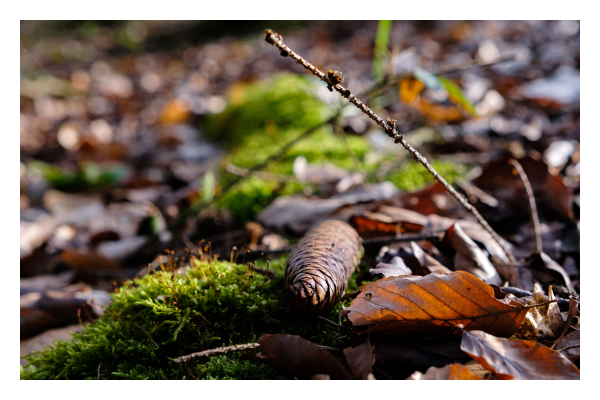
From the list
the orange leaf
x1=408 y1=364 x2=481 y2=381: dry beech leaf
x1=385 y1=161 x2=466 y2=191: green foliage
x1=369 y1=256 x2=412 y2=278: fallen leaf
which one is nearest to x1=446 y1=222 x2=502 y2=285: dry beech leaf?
x1=369 y1=256 x2=412 y2=278: fallen leaf

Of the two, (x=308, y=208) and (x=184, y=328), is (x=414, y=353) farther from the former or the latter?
(x=308, y=208)

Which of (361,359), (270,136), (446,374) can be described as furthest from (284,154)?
(446,374)

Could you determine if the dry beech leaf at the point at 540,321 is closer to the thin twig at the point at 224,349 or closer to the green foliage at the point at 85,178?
the thin twig at the point at 224,349

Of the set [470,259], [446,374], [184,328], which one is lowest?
[446,374]

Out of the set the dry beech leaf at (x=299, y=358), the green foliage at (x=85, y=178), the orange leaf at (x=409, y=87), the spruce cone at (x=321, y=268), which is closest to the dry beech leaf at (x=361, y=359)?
the dry beech leaf at (x=299, y=358)

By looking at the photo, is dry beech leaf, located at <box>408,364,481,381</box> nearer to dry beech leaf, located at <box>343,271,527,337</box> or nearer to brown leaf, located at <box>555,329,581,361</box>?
dry beech leaf, located at <box>343,271,527,337</box>
